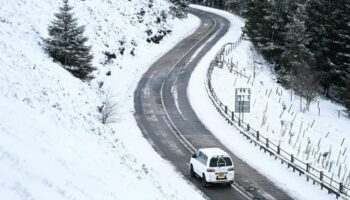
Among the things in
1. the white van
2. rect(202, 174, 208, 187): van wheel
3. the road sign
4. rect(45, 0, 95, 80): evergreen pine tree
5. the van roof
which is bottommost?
rect(202, 174, 208, 187): van wheel

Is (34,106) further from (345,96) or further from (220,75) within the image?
(345,96)

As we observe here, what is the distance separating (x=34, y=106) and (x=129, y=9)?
4352 centimetres

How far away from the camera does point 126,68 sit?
51500mm

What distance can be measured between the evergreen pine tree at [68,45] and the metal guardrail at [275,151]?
11.6 metres

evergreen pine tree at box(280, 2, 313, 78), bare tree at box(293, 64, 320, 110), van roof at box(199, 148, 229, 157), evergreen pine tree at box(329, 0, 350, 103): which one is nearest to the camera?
van roof at box(199, 148, 229, 157)

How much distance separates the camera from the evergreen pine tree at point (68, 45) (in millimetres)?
36062

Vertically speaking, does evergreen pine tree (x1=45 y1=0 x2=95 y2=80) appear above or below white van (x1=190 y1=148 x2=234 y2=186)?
above

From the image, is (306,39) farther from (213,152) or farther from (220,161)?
(220,161)

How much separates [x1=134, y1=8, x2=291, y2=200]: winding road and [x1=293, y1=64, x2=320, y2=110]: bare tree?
11.3 m

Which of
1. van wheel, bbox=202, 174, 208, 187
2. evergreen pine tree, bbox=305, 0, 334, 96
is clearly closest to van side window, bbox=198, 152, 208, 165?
van wheel, bbox=202, 174, 208, 187

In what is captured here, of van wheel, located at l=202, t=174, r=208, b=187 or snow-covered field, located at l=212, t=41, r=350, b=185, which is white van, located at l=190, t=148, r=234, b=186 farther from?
snow-covered field, located at l=212, t=41, r=350, b=185

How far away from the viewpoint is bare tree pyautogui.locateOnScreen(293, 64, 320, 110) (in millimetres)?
50250

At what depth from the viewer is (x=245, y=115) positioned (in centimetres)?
4016

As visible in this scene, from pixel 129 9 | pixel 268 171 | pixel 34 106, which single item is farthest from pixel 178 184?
pixel 129 9
